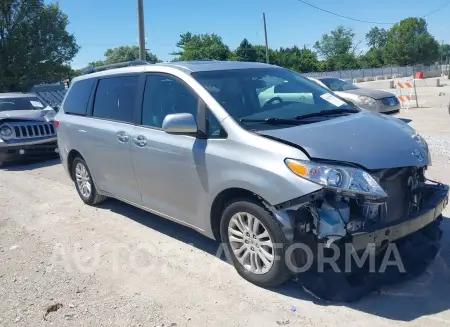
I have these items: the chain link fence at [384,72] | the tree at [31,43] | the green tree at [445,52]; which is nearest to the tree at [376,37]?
the green tree at [445,52]

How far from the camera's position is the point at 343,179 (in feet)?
→ 10.1

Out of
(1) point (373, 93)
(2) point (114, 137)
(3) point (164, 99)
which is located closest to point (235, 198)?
(3) point (164, 99)

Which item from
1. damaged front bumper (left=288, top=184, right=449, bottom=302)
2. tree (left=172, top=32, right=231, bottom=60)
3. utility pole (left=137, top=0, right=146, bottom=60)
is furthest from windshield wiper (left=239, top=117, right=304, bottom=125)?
tree (left=172, top=32, right=231, bottom=60)

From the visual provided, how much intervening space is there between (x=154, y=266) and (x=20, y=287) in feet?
3.91

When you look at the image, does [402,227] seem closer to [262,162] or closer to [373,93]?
[262,162]

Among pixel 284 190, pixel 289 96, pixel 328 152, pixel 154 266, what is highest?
pixel 289 96

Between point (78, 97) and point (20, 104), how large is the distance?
6.07 metres

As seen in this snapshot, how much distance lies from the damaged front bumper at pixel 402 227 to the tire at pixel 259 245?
0.55 m

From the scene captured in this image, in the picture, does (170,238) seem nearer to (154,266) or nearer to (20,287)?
(154,266)

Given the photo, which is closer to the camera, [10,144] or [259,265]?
[259,265]

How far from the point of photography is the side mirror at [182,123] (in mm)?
3750

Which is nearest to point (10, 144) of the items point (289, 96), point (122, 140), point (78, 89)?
point (78, 89)

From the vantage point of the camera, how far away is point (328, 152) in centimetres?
321

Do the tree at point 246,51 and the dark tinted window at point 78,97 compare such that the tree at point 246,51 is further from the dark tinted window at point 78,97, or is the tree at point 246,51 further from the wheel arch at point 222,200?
the wheel arch at point 222,200
